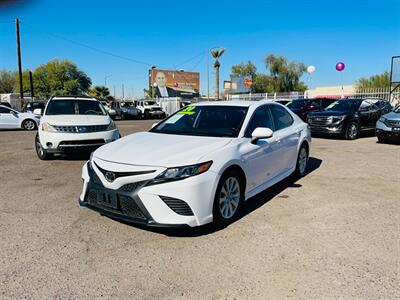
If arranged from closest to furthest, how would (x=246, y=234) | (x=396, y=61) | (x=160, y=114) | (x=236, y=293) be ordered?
(x=236, y=293)
(x=246, y=234)
(x=396, y=61)
(x=160, y=114)

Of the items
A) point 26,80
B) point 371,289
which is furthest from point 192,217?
point 26,80

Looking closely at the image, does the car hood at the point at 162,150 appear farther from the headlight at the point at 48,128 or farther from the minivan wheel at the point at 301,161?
the headlight at the point at 48,128

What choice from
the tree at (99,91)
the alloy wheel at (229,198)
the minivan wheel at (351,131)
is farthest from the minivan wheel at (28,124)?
the tree at (99,91)

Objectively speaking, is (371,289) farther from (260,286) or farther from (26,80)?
(26,80)

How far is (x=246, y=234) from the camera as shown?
384 centimetres

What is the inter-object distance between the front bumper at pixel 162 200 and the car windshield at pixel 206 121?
1.10m

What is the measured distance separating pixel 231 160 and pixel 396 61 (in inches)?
854

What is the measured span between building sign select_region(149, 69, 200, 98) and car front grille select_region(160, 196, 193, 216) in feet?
189

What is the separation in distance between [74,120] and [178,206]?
5491 mm

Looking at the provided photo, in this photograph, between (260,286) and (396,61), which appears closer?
(260,286)

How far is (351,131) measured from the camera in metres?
12.7

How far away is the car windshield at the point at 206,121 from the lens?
4.61 m

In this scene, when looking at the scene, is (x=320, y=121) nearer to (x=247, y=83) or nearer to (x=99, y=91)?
(x=247, y=83)

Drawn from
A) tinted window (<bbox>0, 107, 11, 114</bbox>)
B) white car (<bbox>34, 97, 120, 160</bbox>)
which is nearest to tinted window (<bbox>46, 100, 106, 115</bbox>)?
white car (<bbox>34, 97, 120, 160</bbox>)
